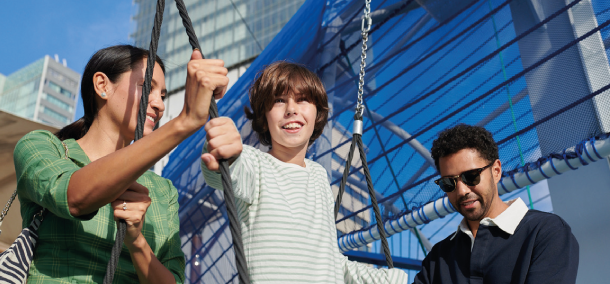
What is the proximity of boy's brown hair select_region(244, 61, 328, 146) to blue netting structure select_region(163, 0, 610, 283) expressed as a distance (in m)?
1.68

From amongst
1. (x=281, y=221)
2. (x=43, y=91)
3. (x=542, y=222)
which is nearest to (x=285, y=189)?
(x=281, y=221)

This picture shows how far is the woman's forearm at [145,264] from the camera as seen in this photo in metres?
0.98

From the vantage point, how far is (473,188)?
160 cm

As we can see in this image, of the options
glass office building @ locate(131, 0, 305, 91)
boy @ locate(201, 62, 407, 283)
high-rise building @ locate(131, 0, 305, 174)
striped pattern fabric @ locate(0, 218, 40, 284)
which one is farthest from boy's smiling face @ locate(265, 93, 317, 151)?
glass office building @ locate(131, 0, 305, 91)

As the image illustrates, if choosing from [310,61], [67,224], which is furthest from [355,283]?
[310,61]

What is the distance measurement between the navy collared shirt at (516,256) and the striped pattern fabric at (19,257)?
3.83 ft

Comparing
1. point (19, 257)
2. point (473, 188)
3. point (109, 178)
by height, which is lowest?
point (19, 257)

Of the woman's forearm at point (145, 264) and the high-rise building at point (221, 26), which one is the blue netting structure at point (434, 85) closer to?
the woman's forearm at point (145, 264)

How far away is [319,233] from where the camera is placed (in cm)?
110

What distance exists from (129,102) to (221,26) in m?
31.1

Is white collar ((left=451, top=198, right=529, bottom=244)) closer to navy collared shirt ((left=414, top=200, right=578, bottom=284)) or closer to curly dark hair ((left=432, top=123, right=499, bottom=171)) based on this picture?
navy collared shirt ((left=414, top=200, right=578, bottom=284))

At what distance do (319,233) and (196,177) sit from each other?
167 inches

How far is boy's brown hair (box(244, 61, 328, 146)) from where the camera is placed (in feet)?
4.03

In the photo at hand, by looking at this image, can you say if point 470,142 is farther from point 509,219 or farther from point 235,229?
point 235,229
